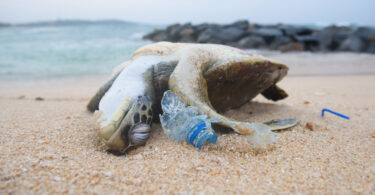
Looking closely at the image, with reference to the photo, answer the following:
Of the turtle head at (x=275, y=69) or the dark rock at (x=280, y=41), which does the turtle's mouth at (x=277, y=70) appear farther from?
the dark rock at (x=280, y=41)

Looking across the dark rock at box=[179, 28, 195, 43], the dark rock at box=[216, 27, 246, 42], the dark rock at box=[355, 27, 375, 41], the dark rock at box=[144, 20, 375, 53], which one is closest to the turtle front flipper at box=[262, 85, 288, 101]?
the dark rock at box=[144, 20, 375, 53]

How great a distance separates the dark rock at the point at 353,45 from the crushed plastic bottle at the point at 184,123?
11.5 metres

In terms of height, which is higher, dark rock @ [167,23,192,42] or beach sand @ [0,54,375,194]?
dark rock @ [167,23,192,42]

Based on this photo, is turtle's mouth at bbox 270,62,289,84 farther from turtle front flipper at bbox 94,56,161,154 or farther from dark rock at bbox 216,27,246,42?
dark rock at bbox 216,27,246,42

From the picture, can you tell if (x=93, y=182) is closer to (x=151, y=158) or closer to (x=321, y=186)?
(x=151, y=158)

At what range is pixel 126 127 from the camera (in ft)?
5.49

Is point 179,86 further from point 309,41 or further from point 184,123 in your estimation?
point 309,41

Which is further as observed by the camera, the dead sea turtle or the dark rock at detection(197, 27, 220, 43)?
the dark rock at detection(197, 27, 220, 43)

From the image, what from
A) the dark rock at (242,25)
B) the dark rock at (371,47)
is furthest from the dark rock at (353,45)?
the dark rock at (242,25)

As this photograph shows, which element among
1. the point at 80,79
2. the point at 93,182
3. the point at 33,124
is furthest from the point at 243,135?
the point at 80,79

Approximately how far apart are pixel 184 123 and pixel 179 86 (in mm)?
303

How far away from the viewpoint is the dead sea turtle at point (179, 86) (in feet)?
5.49

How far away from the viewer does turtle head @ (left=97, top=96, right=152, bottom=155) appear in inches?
63.7

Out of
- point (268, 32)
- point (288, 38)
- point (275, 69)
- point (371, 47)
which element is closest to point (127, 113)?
point (275, 69)
